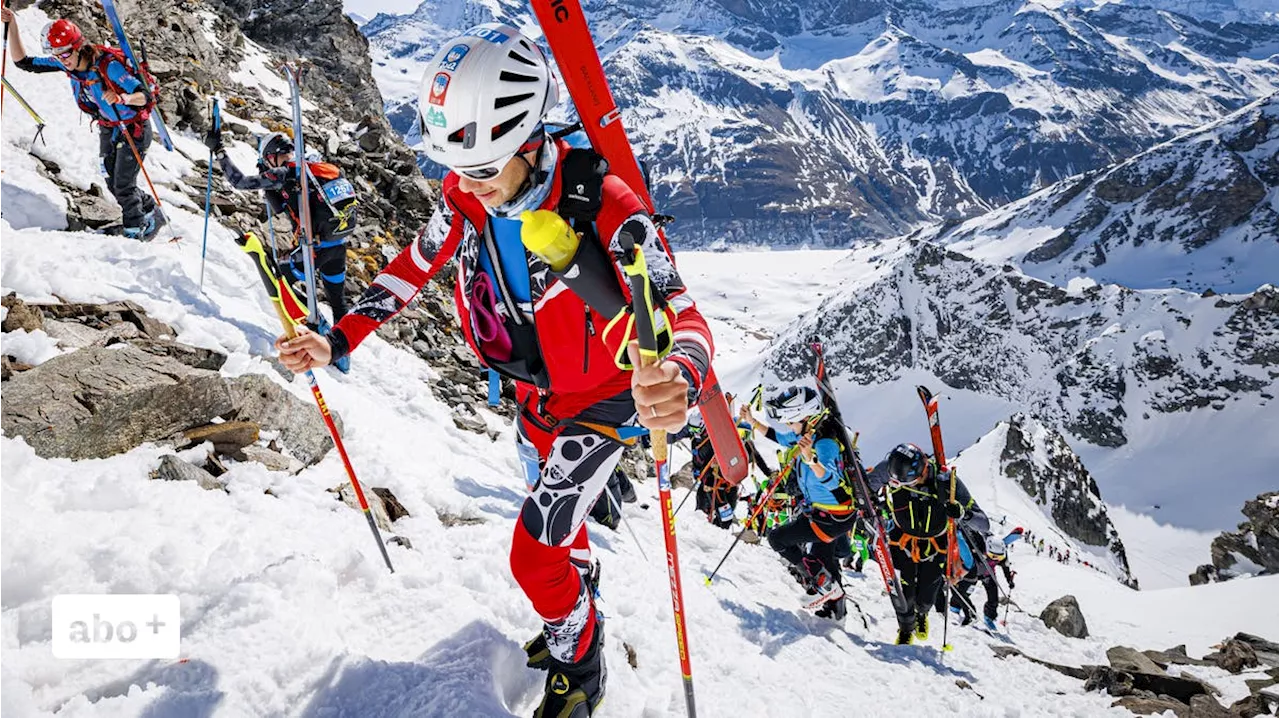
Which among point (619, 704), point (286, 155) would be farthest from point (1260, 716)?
point (286, 155)

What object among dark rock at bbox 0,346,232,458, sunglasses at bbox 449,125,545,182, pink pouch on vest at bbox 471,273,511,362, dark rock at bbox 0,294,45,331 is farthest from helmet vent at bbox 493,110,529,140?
dark rock at bbox 0,294,45,331

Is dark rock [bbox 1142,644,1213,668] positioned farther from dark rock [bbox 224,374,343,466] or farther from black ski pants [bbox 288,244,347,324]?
black ski pants [bbox 288,244,347,324]

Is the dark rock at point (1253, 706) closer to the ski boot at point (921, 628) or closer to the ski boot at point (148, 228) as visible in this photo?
the ski boot at point (921, 628)

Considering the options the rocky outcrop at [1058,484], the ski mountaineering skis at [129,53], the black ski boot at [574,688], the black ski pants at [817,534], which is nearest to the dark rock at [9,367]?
the black ski boot at [574,688]

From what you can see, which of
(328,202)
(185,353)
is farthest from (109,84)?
(185,353)

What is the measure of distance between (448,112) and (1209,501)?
131809 mm

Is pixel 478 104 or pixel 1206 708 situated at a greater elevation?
pixel 478 104

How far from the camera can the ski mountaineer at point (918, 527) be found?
10578 mm

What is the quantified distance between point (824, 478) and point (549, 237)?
8346 mm

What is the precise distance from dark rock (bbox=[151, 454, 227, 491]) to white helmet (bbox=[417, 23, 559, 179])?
308 cm

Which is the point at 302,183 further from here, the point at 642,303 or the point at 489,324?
the point at 642,303

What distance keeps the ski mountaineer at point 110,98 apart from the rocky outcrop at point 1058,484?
7363 centimetres

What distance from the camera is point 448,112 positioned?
3.48 m

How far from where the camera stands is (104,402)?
511cm
